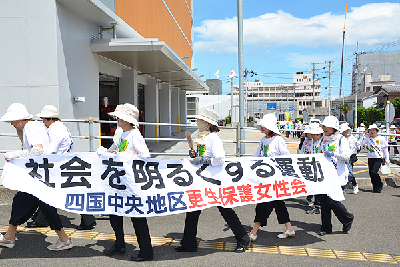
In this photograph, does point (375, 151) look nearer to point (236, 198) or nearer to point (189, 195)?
point (236, 198)

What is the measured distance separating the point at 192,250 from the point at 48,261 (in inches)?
71.3

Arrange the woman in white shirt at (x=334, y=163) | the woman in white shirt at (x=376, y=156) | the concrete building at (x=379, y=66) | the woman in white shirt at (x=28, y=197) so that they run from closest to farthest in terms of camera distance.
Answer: the woman in white shirt at (x=28, y=197) → the woman in white shirt at (x=334, y=163) → the woman in white shirt at (x=376, y=156) → the concrete building at (x=379, y=66)

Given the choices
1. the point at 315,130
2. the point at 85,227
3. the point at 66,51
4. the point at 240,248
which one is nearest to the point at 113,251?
the point at 85,227

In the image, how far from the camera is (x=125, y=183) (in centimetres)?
448

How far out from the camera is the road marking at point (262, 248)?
453 cm

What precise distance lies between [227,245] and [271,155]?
146 cm

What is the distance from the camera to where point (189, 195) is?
4605mm

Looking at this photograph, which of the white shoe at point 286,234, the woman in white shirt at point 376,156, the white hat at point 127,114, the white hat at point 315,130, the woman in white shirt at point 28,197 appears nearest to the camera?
the white hat at point 127,114

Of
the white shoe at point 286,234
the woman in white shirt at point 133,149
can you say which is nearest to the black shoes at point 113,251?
the woman in white shirt at point 133,149

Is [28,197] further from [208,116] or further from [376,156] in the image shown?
[376,156]

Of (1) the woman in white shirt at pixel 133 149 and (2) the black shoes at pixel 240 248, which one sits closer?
(1) the woman in white shirt at pixel 133 149

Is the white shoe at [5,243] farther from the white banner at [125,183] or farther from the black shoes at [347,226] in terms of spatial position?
the black shoes at [347,226]

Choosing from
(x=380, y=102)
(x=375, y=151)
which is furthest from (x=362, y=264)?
(x=380, y=102)

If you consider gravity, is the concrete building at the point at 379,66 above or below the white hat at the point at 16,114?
above
